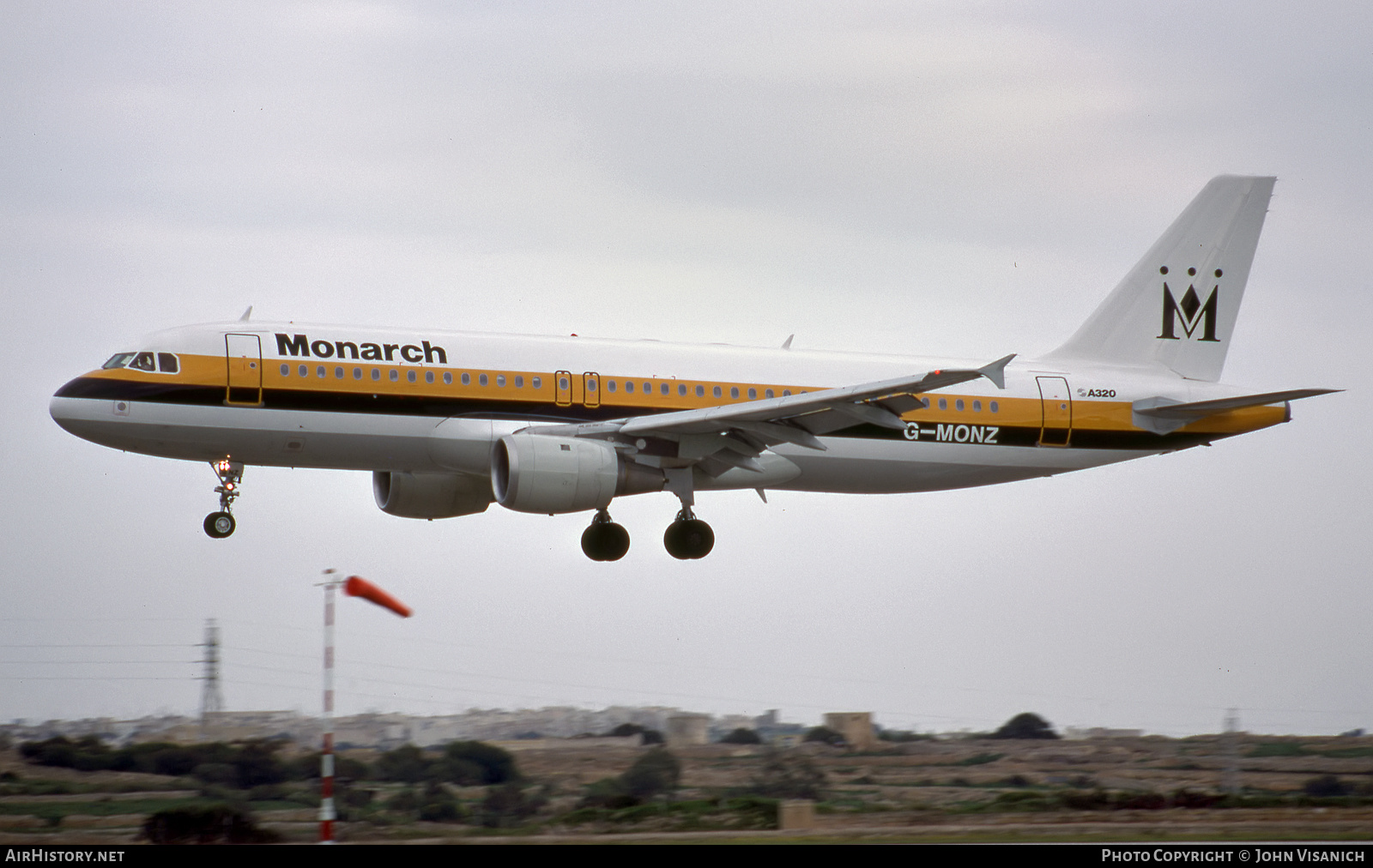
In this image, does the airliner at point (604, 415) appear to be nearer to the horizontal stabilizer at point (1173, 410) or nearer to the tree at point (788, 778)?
the horizontal stabilizer at point (1173, 410)

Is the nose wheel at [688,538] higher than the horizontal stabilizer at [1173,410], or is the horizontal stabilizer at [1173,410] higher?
the horizontal stabilizer at [1173,410]

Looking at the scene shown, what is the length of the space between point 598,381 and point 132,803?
1188 cm

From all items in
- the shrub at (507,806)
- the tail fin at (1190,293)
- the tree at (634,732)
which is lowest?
the shrub at (507,806)

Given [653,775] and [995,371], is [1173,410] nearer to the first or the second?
[995,371]

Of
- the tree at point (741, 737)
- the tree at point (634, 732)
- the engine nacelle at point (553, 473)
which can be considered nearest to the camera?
the engine nacelle at point (553, 473)

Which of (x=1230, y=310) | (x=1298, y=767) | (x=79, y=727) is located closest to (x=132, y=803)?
(x=79, y=727)

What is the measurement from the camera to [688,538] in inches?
1421

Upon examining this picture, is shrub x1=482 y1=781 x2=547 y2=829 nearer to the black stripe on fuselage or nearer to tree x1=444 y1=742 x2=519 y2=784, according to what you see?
tree x1=444 y1=742 x2=519 y2=784

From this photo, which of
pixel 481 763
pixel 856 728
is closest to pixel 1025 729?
pixel 856 728

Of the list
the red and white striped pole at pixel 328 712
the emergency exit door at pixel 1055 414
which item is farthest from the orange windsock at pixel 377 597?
the emergency exit door at pixel 1055 414

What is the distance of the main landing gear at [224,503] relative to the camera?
33.8m

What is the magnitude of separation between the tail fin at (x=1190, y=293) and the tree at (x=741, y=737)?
12.2 m

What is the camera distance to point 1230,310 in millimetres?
41625

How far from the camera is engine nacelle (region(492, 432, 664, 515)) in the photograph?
3156 cm
